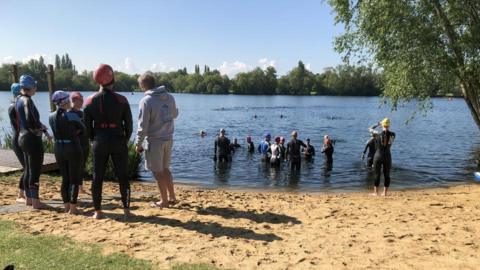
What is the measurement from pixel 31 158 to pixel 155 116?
2117 mm

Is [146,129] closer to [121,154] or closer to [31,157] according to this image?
[121,154]

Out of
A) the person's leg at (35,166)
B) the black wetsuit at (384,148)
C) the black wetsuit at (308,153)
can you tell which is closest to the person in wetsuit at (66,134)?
the person's leg at (35,166)

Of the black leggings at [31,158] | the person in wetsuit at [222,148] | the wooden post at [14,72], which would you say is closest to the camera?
the black leggings at [31,158]

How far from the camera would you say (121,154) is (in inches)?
229

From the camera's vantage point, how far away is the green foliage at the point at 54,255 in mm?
4500

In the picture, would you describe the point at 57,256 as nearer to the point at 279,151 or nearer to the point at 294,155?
the point at 294,155

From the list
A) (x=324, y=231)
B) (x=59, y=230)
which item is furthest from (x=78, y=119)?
(x=324, y=231)

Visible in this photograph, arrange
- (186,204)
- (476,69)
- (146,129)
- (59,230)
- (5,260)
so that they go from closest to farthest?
(5,260), (59,230), (146,129), (186,204), (476,69)

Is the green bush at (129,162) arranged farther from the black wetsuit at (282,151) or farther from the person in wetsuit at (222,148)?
the black wetsuit at (282,151)

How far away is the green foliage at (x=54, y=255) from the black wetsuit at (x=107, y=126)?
3.67 ft

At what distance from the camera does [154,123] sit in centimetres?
623

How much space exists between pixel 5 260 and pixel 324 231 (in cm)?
403

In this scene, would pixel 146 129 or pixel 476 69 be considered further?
pixel 476 69

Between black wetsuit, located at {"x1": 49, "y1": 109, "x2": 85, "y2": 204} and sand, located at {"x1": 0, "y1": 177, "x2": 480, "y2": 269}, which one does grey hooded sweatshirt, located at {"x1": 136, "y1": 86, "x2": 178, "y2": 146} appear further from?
sand, located at {"x1": 0, "y1": 177, "x2": 480, "y2": 269}
